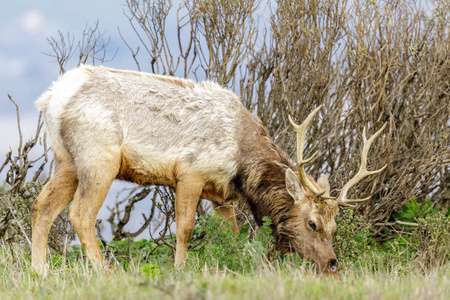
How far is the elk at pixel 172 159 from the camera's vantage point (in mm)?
5441

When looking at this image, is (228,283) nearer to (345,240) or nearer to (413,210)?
(345,240)

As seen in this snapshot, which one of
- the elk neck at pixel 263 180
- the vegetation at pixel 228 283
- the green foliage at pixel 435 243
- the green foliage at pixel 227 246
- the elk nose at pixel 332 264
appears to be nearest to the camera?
the vegetation at pixel 228 283

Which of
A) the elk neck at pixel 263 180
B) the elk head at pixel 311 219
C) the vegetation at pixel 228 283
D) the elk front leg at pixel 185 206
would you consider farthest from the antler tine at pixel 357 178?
the elk front leg at pixel 185 206

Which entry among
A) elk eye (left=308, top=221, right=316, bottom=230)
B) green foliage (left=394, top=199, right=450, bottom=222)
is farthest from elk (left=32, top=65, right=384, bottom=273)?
green foliage (left=394, top=199, right=450, bottom=222)

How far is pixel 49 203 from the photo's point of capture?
5777 mm

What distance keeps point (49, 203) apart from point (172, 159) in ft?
4.17

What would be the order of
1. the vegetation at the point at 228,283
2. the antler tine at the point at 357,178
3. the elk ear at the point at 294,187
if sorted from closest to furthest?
1. the vegetation at the point at 228,283
2. the elk ear at the point at 294,187
3. the antler tine at the point at 357,178

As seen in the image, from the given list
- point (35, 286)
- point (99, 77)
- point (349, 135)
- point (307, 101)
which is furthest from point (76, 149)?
point (349, 135)

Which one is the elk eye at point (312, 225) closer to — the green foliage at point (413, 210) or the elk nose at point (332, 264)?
the elk nose at point (332, 264)

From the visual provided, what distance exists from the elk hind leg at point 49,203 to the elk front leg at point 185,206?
1.11m

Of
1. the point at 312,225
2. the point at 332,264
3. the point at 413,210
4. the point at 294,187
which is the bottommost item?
the point at 332,264

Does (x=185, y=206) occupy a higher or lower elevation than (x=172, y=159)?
lower

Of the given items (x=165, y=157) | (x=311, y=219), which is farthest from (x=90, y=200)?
(x=311, y=219)

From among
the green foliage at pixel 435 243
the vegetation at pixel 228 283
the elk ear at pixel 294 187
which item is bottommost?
the vegetation at pixel 228 283
